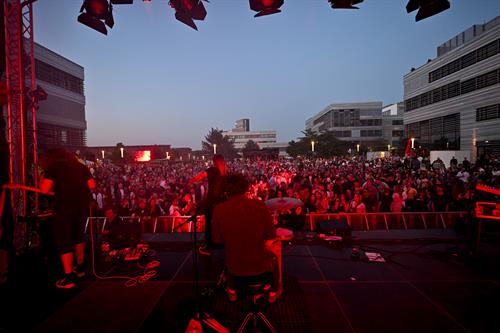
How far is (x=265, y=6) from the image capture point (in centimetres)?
618

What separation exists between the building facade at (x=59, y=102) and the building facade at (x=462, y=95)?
40716mm

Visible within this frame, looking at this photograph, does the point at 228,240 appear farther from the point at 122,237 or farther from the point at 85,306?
the point at 122,237

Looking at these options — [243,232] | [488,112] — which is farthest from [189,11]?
[488,112]

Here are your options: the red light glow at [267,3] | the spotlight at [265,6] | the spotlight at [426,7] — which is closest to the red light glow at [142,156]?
the spotlight at [265,6]

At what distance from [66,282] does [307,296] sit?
Answer: 10.8 feet

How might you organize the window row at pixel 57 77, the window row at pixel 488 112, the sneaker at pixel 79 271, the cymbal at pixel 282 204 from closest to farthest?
the cymbal at pixel 282 204 < the sneaker at pixel 79 271 < the window row at pixel 57 77 < the window row at pixel 488 112

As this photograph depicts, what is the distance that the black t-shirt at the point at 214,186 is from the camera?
4.65 meters

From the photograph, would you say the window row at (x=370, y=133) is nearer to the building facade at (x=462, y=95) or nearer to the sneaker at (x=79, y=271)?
the building facade at (x=462, y=95)

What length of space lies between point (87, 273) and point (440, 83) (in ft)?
142

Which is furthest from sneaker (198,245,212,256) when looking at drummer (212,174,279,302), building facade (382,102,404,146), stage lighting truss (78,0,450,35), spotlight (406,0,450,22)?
building facade (382,102,404,146)

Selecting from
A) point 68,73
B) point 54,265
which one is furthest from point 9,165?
point 68,73

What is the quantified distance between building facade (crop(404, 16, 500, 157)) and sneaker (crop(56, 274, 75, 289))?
34.1 meters

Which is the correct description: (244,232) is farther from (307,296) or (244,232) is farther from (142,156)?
(142,156)

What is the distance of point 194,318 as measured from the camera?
280 centimetres
